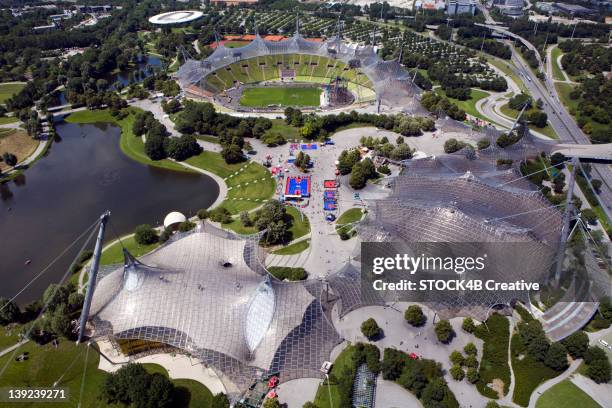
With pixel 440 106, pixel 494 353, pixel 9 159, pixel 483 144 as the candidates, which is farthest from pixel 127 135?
pixel 494 353

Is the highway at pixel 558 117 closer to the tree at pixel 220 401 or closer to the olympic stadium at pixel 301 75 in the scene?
the olympic stadium at pixel 301 75

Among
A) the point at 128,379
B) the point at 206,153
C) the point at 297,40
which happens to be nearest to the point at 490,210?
the point at 128,379

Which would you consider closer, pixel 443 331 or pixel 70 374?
pixel 70 374

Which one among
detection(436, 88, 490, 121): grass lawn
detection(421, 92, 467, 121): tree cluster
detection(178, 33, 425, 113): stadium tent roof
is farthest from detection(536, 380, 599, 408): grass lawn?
detection(436, 88, 490, 121): grass lawn

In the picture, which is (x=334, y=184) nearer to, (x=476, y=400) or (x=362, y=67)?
(x=476, y=400)

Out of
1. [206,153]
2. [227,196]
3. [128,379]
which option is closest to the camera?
[128,379]

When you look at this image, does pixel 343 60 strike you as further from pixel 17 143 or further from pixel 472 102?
pixel 17 143
